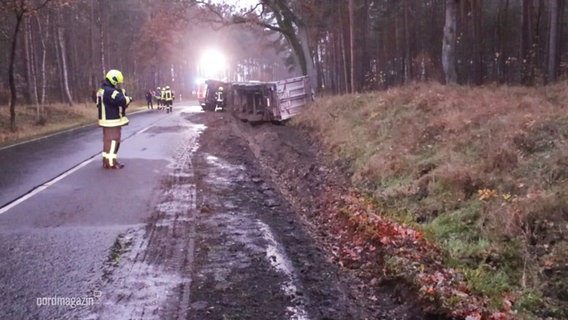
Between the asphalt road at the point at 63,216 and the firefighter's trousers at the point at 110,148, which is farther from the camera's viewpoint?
the firefighter's trousers at the point at 110,148

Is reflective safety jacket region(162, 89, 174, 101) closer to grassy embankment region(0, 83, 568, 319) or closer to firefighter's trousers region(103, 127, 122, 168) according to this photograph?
grassy embankment region(0, 83, 568, 319)

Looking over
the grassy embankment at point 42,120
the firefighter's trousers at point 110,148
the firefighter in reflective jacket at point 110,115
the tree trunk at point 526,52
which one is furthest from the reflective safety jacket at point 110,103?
the tree trunk at point 526,52

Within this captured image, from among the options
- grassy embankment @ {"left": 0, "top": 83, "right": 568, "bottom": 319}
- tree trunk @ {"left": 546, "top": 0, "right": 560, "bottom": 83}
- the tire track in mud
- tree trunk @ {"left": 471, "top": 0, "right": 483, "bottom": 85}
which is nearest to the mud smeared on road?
the tire track in mud

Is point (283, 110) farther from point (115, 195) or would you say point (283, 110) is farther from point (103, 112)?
point (115, 195)

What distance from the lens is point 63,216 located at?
6855 millimetres

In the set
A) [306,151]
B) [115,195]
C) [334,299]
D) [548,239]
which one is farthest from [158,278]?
[306,151]

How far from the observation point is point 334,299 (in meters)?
4.68

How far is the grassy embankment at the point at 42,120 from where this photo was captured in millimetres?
19369

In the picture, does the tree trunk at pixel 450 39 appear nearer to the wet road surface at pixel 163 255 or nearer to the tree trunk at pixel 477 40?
the tree trunk at pixel 477 40

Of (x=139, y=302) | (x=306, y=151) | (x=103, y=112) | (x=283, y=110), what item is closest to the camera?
(x=139, y=302)

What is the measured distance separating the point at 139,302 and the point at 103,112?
7120 millimetres

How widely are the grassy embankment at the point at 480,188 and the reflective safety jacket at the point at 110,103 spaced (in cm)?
522

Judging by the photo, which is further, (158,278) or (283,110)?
(283,110)

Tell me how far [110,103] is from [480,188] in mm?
7550
